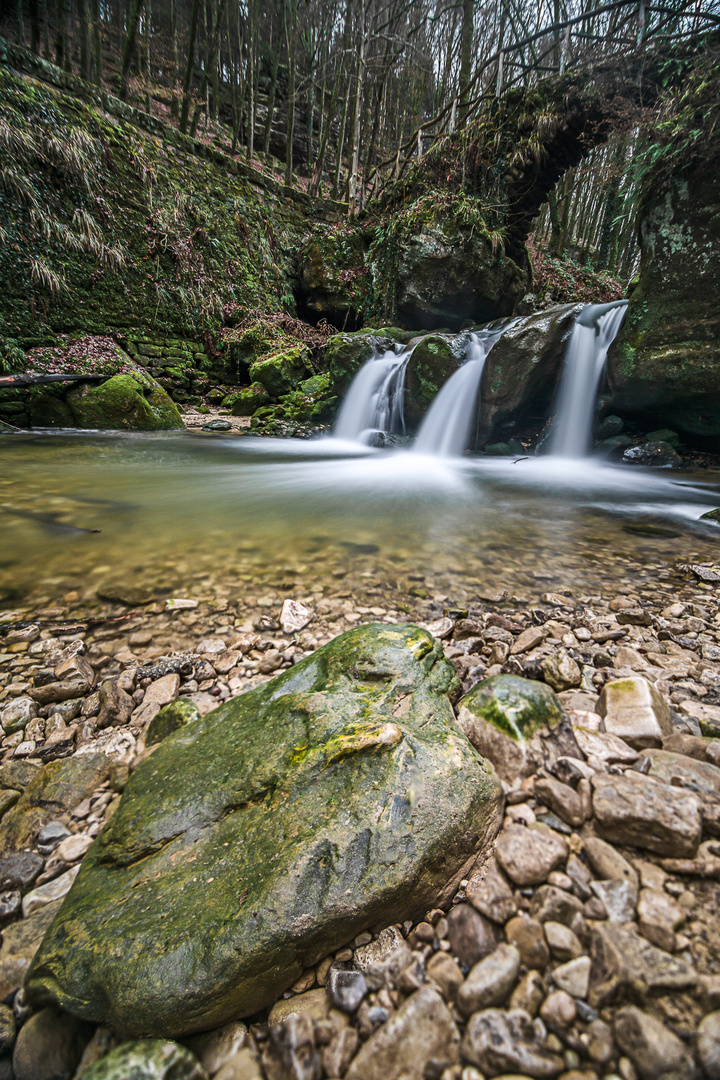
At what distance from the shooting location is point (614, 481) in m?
6.34

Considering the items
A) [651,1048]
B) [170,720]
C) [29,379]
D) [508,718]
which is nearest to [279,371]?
[29,379]

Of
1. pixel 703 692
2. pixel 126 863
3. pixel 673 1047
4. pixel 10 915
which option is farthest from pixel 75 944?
pixel 703 692

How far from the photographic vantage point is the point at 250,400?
11.2m

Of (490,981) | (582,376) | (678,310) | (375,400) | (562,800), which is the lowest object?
(490,981)

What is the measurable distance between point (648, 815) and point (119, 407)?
10233 mm

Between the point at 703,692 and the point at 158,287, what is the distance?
14355 millimetres

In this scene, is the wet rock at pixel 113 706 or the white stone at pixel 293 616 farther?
the white stone at pixel 293 616

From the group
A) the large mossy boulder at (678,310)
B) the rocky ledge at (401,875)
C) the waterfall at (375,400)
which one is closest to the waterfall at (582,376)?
the large mossy boulder at (678,310)

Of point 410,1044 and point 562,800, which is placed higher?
point 562,800

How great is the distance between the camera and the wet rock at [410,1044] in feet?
2.44

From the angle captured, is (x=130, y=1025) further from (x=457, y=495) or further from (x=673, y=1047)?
(x=457, y=495)

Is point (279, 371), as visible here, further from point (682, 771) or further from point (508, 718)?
point (682, 771)

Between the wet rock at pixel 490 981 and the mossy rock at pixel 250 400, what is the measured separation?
11608 mm

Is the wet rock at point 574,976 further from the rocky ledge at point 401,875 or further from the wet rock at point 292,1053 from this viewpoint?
the wet rock at point 292,1053
